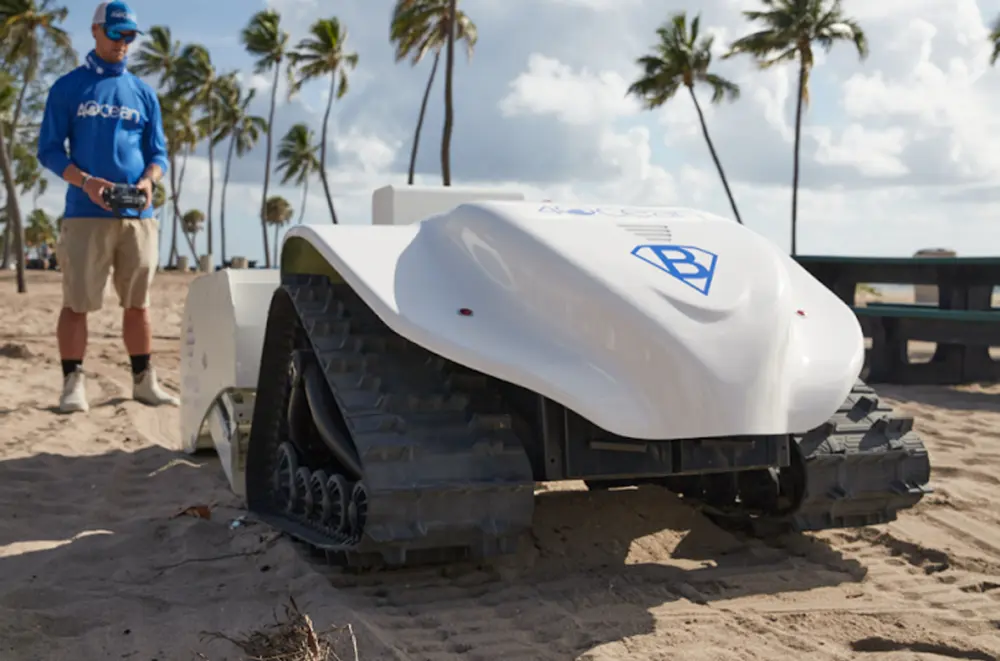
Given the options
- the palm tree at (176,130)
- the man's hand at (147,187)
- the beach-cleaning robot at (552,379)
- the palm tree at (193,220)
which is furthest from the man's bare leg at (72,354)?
the palm tree at (193,220)

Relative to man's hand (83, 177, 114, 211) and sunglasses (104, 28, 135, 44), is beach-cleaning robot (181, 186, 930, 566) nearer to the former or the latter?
man's hand (83, 177, 114, 211)

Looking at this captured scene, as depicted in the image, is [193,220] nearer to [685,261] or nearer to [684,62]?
[684,62]

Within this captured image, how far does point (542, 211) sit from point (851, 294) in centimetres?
A: 779

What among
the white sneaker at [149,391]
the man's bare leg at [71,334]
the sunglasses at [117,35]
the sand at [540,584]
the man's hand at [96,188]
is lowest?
the sand at [540,584]

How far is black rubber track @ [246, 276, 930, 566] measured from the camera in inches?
105

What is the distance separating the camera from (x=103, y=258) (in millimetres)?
5785

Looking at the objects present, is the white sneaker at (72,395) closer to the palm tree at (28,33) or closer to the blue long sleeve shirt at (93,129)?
the blue long sleeve shirt at (93,129)

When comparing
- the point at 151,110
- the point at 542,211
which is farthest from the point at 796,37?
the point at 542,211

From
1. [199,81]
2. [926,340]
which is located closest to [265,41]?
[199,81]

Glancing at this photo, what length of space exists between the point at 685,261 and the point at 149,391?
4503 millimetres

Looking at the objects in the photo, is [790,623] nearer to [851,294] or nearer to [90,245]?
[90,245]

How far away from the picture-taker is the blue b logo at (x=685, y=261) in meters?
2.82

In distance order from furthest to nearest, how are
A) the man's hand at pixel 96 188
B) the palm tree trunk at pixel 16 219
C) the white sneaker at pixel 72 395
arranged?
1. the palm tree trunk at pixel 16 219
2. the white sneaker at pixel 72 395
3. the man's hand at pixel 96 188

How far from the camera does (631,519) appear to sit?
3793mm
